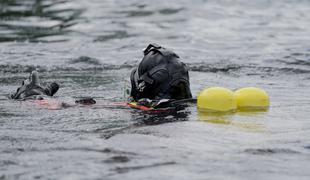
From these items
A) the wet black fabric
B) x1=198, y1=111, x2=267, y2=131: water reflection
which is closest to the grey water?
x1=198, y1=111, x2=267, y2=131: water reflection

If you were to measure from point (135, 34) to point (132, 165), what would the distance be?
11.5m

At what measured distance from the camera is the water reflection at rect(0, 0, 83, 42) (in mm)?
17484

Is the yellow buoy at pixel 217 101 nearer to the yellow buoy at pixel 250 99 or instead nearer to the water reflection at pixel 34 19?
the yellow buoy at pixel 250 99

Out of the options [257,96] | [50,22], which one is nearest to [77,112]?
[257,96]

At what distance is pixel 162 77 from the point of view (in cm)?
832

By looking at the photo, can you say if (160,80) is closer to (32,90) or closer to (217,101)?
(217,101)

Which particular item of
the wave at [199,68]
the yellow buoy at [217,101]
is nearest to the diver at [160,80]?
the yellow buoy at [217,101]

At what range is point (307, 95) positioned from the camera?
1034 cm

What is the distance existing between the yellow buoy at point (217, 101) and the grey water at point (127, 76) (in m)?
0.15

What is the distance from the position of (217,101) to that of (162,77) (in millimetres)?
670

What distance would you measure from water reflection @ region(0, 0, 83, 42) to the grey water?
0.03 metres

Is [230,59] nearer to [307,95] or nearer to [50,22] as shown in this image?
[307,95]

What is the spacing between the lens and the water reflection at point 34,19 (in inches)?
688

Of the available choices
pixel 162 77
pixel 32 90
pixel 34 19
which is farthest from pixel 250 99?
pixel 34 19
